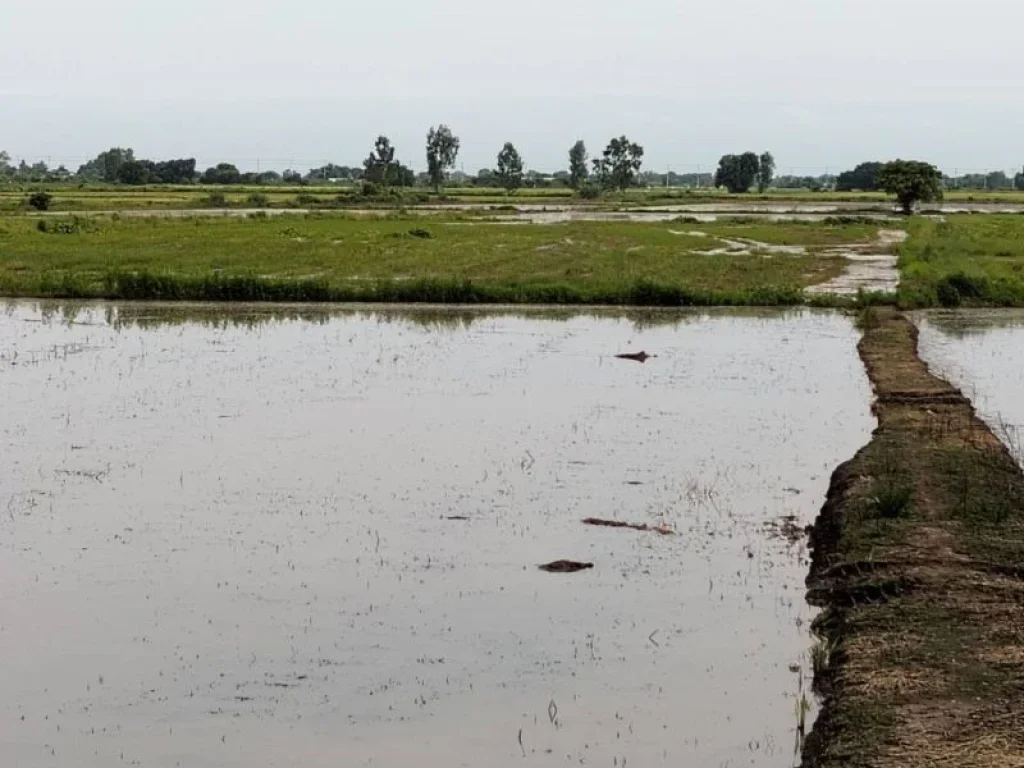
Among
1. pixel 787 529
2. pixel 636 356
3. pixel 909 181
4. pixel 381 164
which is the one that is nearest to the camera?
pixel 787 529

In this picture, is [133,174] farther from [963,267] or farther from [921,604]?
[921,604]

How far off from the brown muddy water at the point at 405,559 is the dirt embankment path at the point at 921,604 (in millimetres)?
213

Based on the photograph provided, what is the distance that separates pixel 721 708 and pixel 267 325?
452 inches

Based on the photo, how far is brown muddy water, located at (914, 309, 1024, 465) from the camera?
9461 mm

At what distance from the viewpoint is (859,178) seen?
93.1 meters

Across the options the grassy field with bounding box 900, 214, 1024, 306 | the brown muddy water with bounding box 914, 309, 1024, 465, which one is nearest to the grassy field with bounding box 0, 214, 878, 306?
the grassy field with bounding box 900, 214, 1024, 306

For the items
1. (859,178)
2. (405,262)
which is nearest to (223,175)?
(859,178)

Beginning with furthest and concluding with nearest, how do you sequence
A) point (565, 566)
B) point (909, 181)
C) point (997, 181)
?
1. point (997, 181)
2. point (909, 181)
3. point (565, 566)

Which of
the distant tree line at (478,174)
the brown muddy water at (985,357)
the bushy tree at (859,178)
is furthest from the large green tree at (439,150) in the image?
the brown muddy water at (985,357)

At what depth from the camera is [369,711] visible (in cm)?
422

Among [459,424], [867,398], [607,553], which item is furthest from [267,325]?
[607,553]

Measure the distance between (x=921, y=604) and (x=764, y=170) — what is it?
285 ft

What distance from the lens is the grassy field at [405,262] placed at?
17.8 m

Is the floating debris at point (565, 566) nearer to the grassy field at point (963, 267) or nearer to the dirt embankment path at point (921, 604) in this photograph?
the dirt embankment path at point (921, 604)
